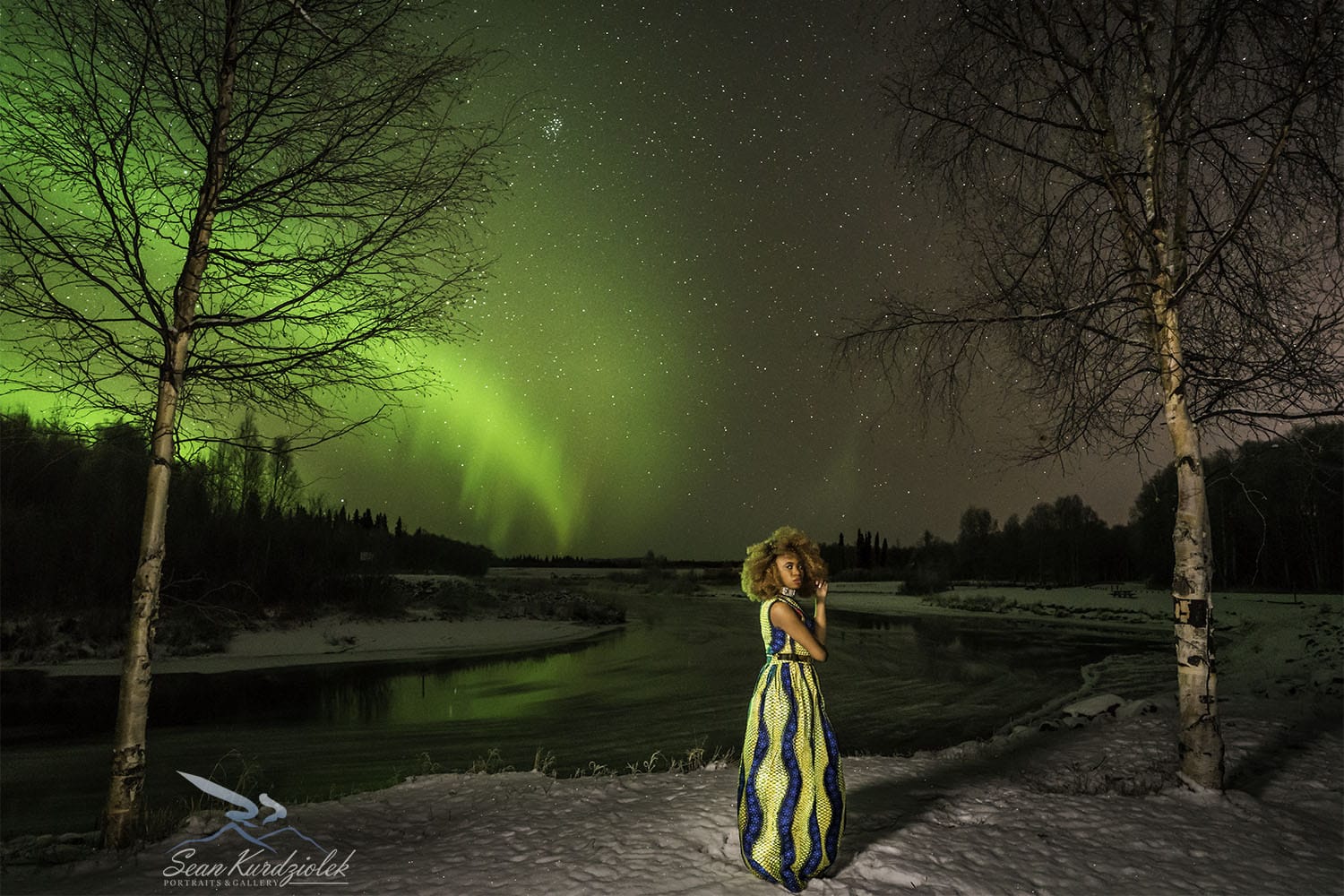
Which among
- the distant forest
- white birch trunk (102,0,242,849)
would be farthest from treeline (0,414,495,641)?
white birch trunk (102,0,242,849)

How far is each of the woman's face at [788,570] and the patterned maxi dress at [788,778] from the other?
0.15m

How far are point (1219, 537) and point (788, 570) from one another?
238 feet

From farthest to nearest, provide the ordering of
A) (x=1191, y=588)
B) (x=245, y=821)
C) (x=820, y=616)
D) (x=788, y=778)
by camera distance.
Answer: (x=1191, y=588), (x=245, y=821), (x=820, y=616), (x=788, y=778)

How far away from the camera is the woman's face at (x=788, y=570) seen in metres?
4.91

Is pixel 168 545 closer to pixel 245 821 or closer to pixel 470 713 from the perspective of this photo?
pixel 470 713

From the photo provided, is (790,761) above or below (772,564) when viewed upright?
below

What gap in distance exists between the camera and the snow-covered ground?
4750mm

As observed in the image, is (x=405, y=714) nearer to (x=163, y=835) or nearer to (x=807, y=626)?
(x=163, y=835)

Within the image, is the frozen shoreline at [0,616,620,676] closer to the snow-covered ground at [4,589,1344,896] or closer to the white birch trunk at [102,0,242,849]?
the white birch trunk at [102,0,242,849]

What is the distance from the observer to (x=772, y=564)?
498cm

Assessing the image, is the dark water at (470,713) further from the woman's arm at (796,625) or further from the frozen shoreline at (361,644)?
the woman's arm at (796,625)

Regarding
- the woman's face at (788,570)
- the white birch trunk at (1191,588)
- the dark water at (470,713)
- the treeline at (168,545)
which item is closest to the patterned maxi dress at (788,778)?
the woman's face at (788,570)

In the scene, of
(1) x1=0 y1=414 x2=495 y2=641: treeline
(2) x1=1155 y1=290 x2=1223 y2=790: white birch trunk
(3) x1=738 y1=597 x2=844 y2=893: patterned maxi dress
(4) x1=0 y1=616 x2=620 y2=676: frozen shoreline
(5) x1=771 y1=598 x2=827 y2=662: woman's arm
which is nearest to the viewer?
(3) x1=738 y1=597 x2=844 y2=893: patterned maxi dress

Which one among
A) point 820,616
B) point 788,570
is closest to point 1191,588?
point 820,616
